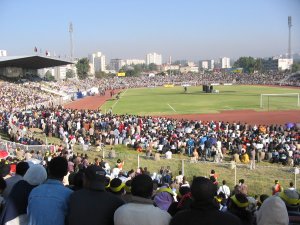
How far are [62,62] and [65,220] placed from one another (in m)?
67.9

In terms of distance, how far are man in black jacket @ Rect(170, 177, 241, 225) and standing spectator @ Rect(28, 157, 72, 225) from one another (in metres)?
1.27

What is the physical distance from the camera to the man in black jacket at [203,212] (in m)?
3.40

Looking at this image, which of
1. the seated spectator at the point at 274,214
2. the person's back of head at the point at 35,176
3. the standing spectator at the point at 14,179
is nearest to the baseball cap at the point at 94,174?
the person's back of head at the point at 35,176

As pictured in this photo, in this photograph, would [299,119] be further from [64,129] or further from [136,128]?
[64,129]

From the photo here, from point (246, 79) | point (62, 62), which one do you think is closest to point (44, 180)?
point (62, 62)

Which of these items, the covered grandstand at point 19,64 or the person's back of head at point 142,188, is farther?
the covered grandstand at point 19,64

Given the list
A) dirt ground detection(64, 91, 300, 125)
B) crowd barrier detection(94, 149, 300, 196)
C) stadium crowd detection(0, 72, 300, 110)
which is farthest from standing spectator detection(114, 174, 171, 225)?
stadium crowd detection(0, 72, 300, 110)

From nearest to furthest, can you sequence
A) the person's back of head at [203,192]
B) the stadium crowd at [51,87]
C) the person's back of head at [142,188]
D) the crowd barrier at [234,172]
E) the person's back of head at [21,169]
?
the person's back of head at [203,192]
the person's back of head at [142,188]
the person's back of head at [21,169]
the crowd barrier at [234,172]
the stadium crowd at [51,87]

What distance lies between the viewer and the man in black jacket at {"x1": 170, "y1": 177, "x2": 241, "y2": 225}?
11.1 feet

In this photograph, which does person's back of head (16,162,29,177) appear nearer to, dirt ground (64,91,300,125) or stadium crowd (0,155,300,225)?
stadium crowd (0,155,300,225)

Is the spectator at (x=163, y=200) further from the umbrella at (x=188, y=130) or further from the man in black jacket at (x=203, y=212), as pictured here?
the umbrella at (x=188, y=130)

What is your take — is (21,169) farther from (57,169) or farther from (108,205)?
(108,205)

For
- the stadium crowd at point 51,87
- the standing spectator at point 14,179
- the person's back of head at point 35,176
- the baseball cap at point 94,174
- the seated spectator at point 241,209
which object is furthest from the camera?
the stadium crowd at point 51,87

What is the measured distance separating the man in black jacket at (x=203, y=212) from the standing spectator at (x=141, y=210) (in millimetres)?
167
